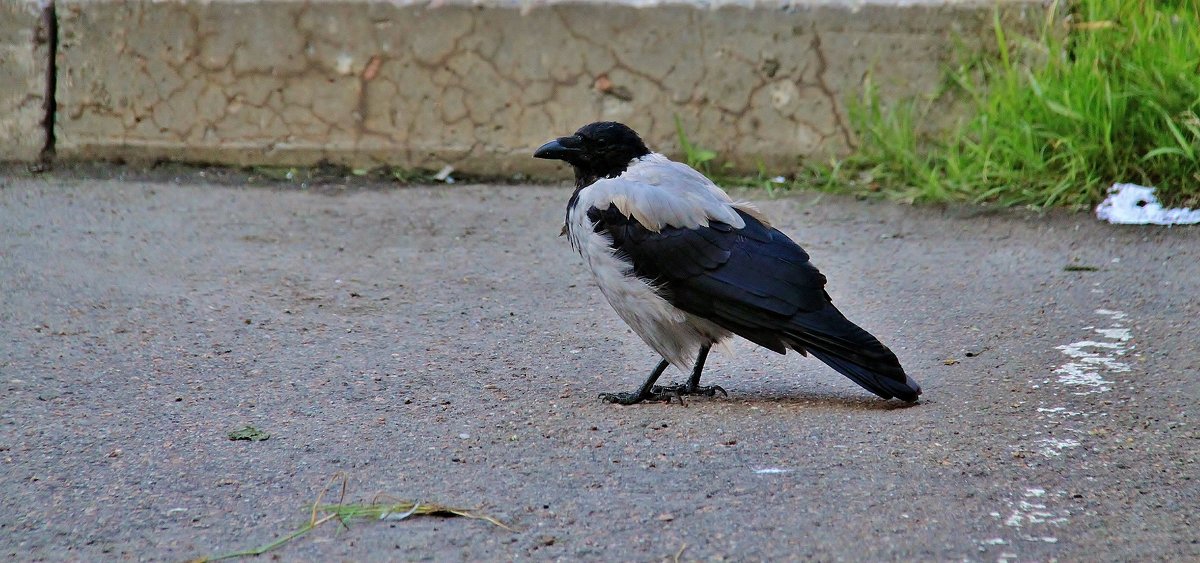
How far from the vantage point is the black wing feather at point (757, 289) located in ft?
11.1

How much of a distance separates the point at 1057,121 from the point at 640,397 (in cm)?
300

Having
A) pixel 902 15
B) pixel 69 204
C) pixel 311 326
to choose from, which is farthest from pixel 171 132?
pixel 902 15

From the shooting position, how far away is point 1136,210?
A: 17.6ft

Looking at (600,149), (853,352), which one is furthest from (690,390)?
(600,149)

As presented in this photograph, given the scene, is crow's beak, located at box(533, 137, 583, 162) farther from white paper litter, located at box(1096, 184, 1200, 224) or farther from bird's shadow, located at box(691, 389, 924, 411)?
white paper litter, located at box(1096, 184, 1200, 224)

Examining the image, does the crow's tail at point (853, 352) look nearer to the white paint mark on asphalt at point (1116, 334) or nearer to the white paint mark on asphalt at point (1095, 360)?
the white paint mark on asphalt at point (1095, 360)

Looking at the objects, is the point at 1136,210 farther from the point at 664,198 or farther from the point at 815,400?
the point at 664,198

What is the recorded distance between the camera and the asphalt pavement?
8.60ft

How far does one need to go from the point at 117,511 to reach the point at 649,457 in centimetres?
117

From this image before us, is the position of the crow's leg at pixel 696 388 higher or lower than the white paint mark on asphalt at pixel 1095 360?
lower

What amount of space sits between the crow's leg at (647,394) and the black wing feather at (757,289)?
9.2 inches

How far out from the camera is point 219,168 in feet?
21.0

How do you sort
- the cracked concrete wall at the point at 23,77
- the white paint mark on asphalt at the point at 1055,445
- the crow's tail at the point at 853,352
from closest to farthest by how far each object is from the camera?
1. the white paint mark on asphalt at the point at 1055,445
2. the crow's tail at the point at 853,352
3. the cracked concrete wall at the point at 23,77

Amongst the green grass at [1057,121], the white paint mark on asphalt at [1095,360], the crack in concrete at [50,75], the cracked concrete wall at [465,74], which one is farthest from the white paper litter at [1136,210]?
the crack in concrete at [50,75]
